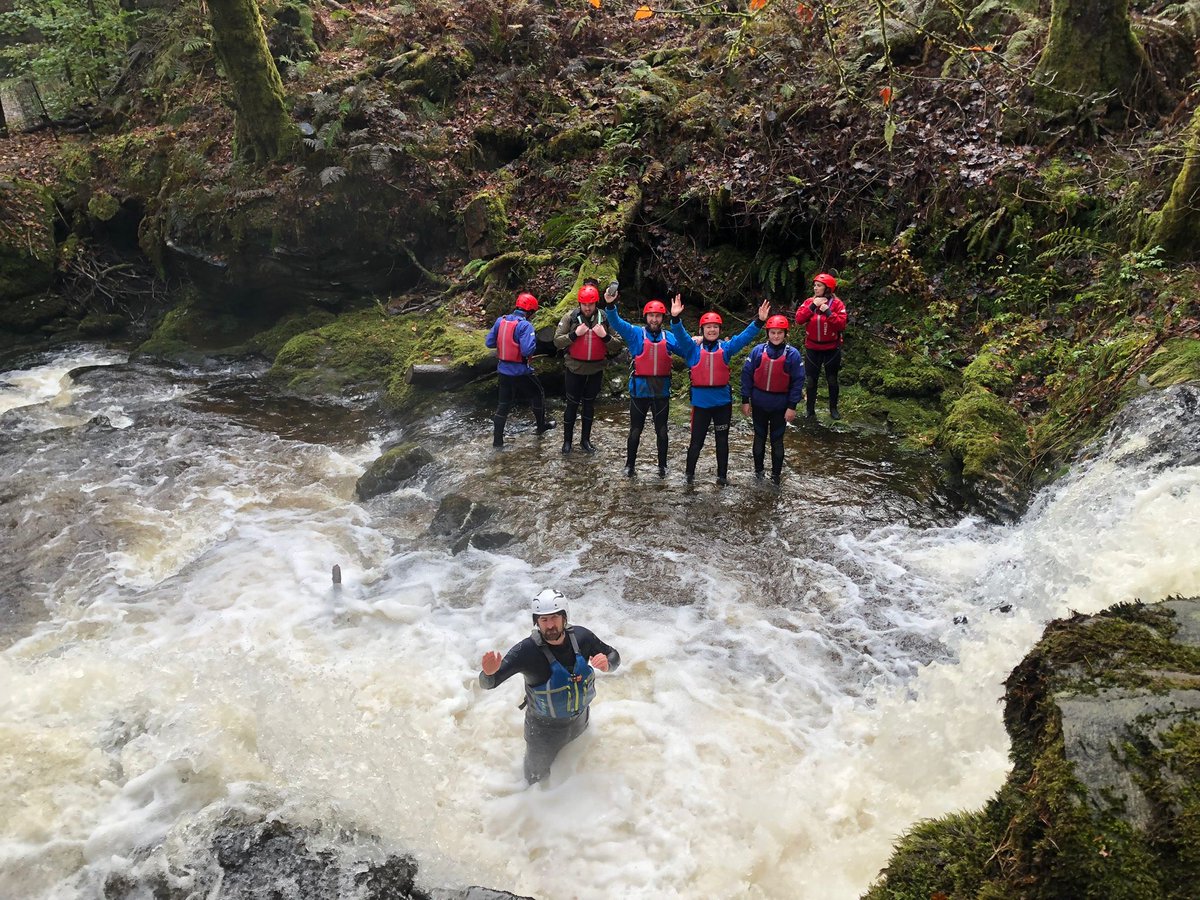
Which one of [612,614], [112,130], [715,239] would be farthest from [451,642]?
[112,130]

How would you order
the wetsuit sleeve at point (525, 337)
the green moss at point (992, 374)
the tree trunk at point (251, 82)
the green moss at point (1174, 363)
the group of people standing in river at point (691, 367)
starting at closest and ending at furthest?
1. the green moss at point (1174, 363)
2. the group of people standing in river at point (691, 367)
3. the green moss at point (992, 374)
4. the wetsuit sleeve at point (525, 337)
5. the tree trunk at point (251, 82)

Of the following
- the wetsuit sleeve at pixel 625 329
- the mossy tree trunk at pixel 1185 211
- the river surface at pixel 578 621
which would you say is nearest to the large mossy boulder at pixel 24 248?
the river surface at pixel 578 621

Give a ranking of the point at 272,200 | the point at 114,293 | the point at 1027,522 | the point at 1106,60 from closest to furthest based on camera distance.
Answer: the point at 1027,522
the point at 1106,60
the point at 272,200
the point at 114,293

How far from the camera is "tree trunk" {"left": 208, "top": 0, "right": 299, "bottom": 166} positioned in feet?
45.6

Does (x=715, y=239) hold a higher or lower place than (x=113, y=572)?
higher

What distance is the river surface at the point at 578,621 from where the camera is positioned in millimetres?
5082

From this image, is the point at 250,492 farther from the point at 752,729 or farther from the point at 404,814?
the point at 752,729

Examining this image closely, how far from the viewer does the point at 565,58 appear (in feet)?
56.3

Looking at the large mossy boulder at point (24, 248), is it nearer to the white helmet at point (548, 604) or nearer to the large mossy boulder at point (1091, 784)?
the white helmet at point (548, 604)

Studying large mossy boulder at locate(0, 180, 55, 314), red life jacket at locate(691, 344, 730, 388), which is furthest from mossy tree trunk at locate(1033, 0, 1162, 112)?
large mossy boulder at locate(0, 180, 55, 314)

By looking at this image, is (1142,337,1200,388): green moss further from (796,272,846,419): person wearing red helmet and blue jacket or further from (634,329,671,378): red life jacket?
(634,329,671,378): red life jacket

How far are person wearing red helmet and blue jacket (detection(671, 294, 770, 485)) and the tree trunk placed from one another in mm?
10377

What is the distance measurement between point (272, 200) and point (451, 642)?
11.0 m

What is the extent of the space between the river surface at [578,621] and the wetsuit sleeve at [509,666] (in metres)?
0.97
